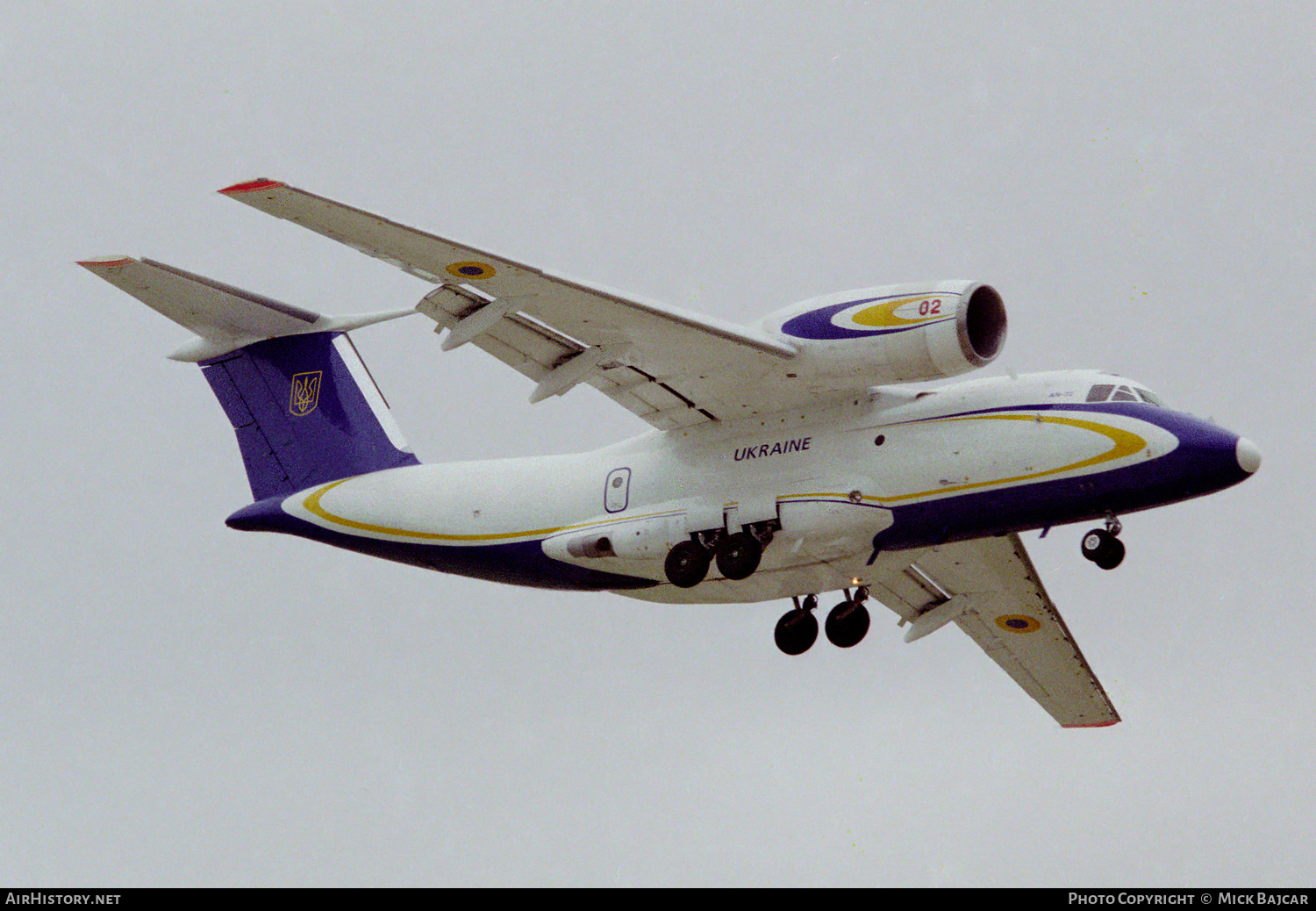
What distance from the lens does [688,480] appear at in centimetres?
1549

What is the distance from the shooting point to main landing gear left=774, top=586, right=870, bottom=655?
53.8 feet

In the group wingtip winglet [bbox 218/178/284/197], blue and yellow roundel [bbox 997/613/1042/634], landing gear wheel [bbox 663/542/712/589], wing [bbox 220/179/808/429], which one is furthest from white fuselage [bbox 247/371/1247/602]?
wingtip winglet [bbox 218/178/284/197]

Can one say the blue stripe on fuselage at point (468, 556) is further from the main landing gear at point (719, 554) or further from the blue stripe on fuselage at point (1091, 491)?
the blue stripe on fuselage at point (1091, 491)

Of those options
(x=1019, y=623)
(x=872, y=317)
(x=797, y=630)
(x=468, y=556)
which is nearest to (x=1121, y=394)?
(x=872, y=317)

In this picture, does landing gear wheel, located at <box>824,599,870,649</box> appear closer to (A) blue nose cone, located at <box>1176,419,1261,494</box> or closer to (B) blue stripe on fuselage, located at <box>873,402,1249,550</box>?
(B) blue stripe on fuselage, located at <box>873,402,1249,550</box>

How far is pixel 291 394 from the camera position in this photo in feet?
58.1

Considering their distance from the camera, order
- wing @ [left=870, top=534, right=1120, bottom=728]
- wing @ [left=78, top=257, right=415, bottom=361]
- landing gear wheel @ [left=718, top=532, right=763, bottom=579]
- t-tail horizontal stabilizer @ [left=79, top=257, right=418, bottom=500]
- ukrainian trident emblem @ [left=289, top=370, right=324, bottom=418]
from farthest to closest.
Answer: ukrainian trident emblem @ [left=289, top=370, right=324, bottom=418] → t-tail horizontal stabilizer @ [left=79, top=257, right=418, bottom=500] → wing @ [left=870, top=534, right=1120, bottom=728] → wing @ [left=78, top=257, right=415, bottom=361] → landing gear wheel @ [left=718, top=532, right=763, bottom=579]

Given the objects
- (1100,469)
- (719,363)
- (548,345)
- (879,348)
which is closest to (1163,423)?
(1100,469)

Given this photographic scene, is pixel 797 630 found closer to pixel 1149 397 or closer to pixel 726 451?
pixel 726 451

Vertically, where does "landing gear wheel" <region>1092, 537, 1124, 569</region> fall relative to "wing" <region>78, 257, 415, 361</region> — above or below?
below

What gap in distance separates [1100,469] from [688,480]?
10.9ft

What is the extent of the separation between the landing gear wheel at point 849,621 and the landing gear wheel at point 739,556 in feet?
5.19

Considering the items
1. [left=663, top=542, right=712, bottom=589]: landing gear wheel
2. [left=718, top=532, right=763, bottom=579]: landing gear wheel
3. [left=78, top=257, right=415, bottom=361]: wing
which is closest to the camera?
[left=718, top=532, right=763, bottom=579]: landing gear wheel

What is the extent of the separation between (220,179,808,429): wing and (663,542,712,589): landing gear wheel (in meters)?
1.09
